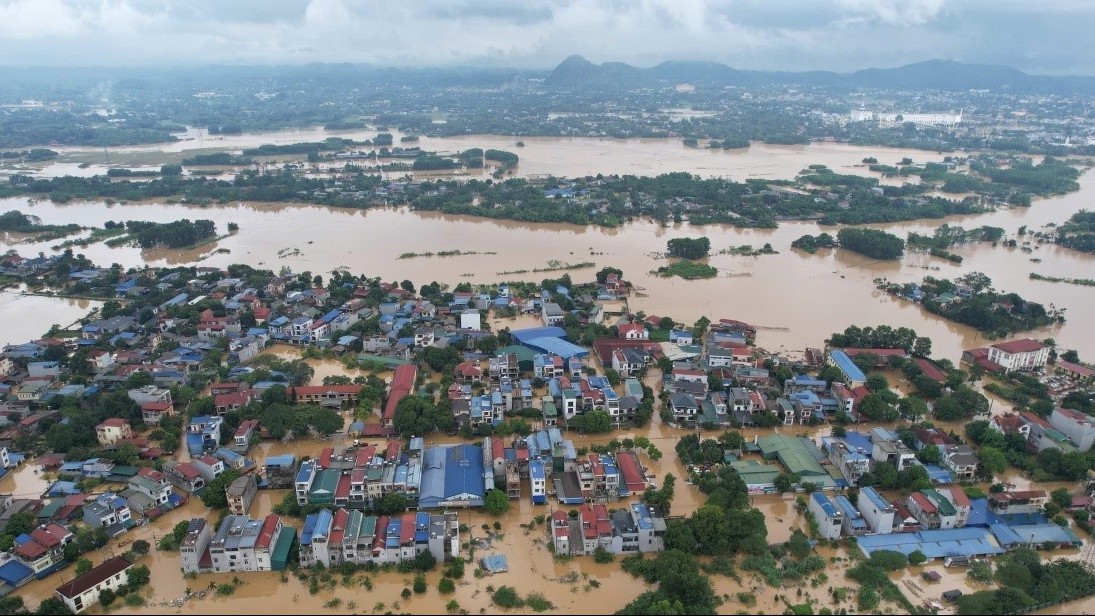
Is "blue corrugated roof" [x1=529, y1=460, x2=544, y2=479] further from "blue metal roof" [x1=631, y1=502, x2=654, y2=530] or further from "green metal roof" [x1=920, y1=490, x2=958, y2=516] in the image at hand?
"green metal roof" [x1=920, y1=490, x2=958, y2=516]

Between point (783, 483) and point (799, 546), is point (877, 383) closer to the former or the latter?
point (783, 483)

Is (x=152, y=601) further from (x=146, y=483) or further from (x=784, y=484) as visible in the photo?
(x=784, y=484)

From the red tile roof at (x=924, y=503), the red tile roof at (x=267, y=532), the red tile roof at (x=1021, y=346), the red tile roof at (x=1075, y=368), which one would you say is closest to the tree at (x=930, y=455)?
Answer: the red tile roof at (x=924, y=503)

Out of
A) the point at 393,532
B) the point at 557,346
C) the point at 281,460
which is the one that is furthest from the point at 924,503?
the point at 281,460

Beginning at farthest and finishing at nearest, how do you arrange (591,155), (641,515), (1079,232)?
1. (591,155)
2. (1079,232)
3. (641,515)

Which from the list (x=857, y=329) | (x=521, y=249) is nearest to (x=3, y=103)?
(x=521, y=249)

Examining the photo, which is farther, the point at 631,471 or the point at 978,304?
the point at 978,304

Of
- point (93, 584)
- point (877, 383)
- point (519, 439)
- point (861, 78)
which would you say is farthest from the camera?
point (861, 78)
